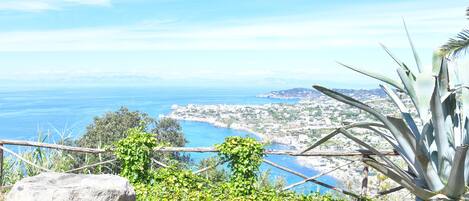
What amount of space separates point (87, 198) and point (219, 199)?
189 centimetres

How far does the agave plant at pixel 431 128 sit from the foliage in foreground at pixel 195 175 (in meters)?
1.77

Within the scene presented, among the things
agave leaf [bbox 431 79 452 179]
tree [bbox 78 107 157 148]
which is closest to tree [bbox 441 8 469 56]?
agave leaf [bbox 431 79 452 179]

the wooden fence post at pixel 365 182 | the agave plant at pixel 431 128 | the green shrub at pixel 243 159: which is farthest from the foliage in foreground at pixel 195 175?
the agave plant at pixel 431 128

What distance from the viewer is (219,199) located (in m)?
6.09

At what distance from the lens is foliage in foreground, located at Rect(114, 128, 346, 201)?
629cm

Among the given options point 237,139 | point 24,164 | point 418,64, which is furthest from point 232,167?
point 24,164

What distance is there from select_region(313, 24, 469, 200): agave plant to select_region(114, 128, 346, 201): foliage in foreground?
1769mm

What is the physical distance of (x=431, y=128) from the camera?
4.58 meters

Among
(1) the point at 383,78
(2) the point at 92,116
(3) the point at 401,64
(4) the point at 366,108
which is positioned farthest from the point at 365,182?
(2) the point at 92,116

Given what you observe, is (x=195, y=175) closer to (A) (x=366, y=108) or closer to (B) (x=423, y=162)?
(A) (x=366, y=108)

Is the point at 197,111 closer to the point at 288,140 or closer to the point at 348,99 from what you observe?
the point at 288,140

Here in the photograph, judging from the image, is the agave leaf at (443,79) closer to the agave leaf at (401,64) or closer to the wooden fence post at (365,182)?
the agave leaf at (401,64)

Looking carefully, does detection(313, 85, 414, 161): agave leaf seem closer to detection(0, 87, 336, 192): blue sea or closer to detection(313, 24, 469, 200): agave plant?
detection(313, 24, 469, 200): agave plant

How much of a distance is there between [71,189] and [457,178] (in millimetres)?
3445
